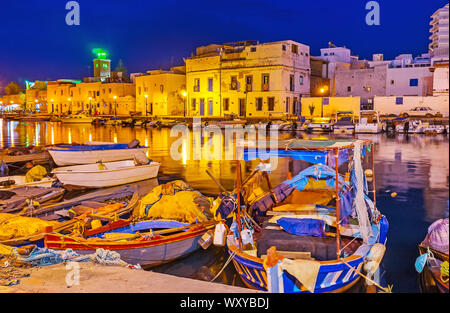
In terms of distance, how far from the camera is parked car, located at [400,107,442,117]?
3825cm

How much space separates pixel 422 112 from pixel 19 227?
39.1m

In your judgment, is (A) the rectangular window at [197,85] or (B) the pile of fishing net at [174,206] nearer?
(B) the pile of fishing net at [174,206]

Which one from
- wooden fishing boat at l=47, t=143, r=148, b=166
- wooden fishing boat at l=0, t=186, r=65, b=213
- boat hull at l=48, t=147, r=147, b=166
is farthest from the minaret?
wooden fishing boat at l=0, t=186, r=65, b=213

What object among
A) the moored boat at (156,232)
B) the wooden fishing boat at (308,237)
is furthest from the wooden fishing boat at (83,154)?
the wooden fishing boat at (308,237)

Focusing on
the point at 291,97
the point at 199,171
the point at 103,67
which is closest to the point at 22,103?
the point at 103,67

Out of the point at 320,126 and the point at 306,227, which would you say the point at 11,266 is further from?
the point at 320,126

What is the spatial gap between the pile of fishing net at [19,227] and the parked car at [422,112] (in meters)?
38.3

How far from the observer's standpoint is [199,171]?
59.4 feet

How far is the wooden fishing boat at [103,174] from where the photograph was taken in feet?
46.5

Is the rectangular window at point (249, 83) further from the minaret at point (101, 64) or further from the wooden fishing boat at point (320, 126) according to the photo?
the minaret at point (101, 64)

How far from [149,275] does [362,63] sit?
54129mm

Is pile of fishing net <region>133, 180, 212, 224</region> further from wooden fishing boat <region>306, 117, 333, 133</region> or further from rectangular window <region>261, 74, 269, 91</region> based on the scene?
rectangular window <region>261, 74, 269, 91</region>

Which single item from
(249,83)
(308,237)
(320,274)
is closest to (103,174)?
(308,237)

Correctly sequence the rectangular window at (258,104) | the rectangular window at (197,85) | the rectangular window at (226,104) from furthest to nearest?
the rectangular window at (197,85), the rectangular window at (226,104), the rectangular window at (258,104)
